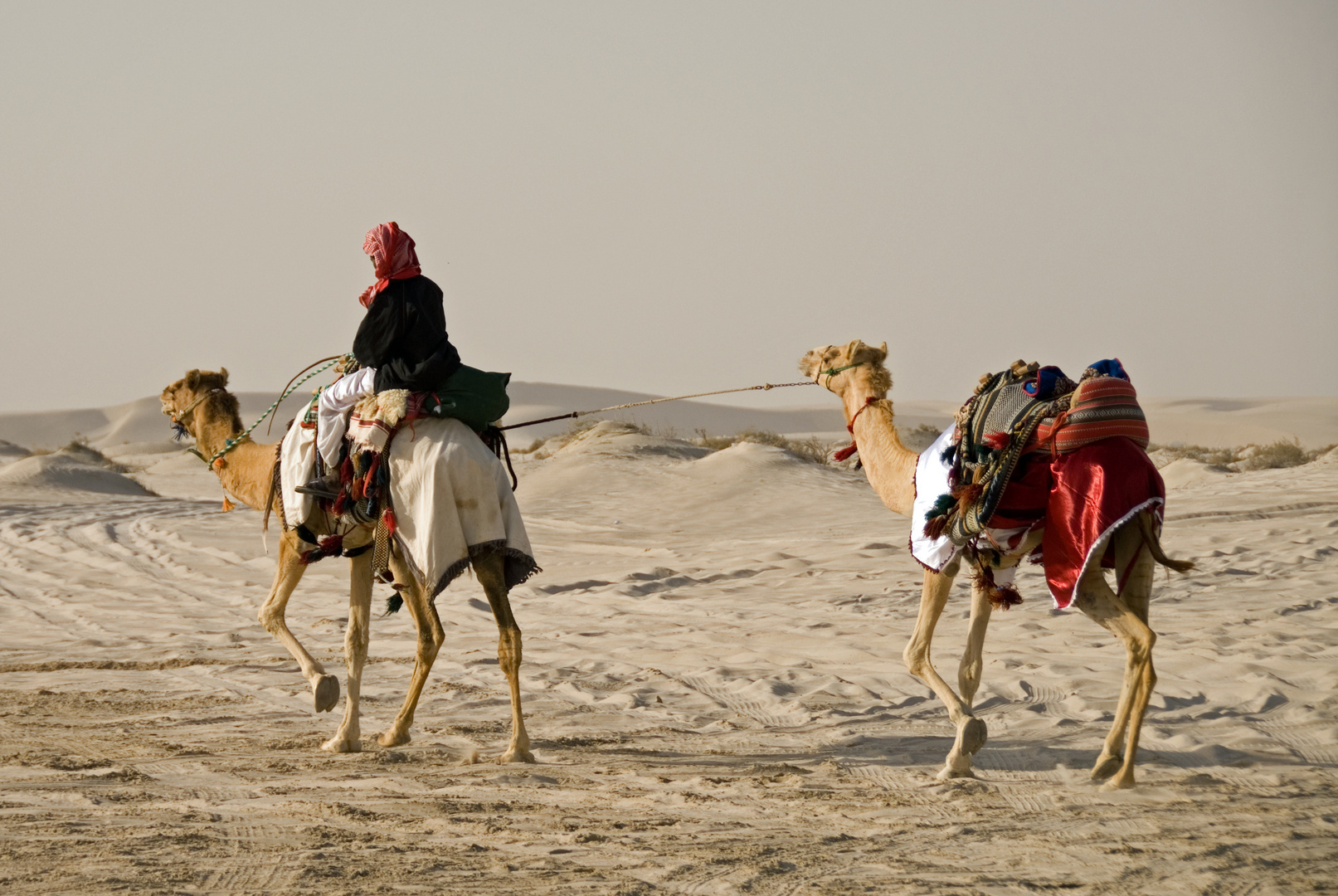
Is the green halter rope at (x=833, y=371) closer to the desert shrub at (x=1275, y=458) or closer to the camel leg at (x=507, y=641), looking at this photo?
the camel leg at (x=507, y=641)

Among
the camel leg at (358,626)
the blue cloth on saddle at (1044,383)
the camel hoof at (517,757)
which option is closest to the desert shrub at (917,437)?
the blue cloth on saddle at (1044,383)

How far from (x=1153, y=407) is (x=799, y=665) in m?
92.4

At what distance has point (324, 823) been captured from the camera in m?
5.39

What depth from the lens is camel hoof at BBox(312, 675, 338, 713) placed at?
24.0 ft

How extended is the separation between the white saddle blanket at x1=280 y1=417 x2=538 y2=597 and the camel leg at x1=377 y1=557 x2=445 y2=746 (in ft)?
0.81

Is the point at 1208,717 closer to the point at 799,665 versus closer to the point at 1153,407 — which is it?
the point at 799,665

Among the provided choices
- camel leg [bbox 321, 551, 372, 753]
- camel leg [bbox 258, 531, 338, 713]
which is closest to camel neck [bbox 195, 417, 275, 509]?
camel leg [bbox 258, 531, 338, 713]

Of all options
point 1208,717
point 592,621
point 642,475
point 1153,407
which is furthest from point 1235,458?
point 1153,407

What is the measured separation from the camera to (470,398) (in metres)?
7.27

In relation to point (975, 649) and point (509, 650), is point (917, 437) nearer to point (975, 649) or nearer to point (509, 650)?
point (975, 649)

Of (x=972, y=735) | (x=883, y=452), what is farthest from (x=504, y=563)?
(x=972, y=735)

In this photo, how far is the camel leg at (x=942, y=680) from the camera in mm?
6348

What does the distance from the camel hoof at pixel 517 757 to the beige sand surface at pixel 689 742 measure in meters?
0.11

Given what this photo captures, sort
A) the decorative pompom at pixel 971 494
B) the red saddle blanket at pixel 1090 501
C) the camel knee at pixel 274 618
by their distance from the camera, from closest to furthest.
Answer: the red saddle blanket at pixel 1090 501 < the decorative pompom at pixel 971 494 < the camel knee at pixel 274 618
